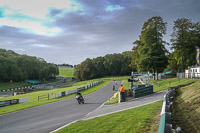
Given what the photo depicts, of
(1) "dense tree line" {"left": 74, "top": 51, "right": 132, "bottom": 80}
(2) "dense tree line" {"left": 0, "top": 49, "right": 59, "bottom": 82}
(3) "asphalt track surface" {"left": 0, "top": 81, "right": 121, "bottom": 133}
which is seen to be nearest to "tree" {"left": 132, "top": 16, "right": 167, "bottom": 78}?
(3) "asphalt track surface" {"left": 0, "top": 81, "right": 121, "bottom": 133}

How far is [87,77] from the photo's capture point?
113m

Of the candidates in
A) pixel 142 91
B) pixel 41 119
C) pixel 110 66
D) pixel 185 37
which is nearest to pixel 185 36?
pixel 185 37

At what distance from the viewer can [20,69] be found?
102062mm

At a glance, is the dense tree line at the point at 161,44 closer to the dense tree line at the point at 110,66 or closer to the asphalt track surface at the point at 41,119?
the asphalt track surface at the point at 41,119

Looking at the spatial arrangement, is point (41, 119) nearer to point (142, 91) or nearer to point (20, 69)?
point (142, 91)

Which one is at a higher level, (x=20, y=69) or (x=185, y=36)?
(x=185, y=36)

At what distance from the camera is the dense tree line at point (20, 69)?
306ft

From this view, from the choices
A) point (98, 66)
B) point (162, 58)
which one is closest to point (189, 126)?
point (162, 58)

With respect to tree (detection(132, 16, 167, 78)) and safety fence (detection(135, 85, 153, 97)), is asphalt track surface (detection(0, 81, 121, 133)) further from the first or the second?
tree (detection(132, 16, 167, 78))

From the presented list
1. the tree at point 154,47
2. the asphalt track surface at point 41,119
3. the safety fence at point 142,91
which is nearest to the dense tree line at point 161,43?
the tree at point 154,47

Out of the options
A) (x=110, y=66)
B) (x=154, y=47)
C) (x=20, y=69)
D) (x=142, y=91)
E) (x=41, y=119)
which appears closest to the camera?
(x=41, y=119)

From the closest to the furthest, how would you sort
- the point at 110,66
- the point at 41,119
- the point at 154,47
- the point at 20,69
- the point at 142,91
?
the point at 41,119 < the point at 142,91 < the point at 154,47 < the point at 20,69 < the point at 110,66

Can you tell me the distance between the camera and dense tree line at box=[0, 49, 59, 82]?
9338cm

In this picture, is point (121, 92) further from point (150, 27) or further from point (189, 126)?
point (150, 27)
